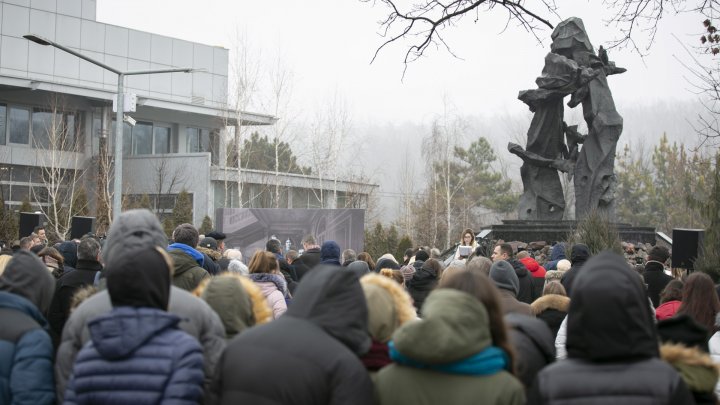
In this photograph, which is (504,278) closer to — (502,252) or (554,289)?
(554,289)

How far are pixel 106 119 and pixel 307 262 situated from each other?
3665 centimetres

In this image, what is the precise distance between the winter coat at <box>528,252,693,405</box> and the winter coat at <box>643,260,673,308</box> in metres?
7.35

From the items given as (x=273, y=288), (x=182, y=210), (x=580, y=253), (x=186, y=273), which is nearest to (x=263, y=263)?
(x=273, y=288)

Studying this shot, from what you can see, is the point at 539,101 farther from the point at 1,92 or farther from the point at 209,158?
the point at 1,92

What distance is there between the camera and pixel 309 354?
Answer: 13.5 ft

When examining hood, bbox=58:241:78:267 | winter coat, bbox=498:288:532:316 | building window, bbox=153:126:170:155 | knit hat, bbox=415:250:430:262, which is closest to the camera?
winter coat, bbox=498:288:532:316

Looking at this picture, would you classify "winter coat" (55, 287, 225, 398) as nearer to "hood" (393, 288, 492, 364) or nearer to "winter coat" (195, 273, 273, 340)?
"winter coat" (195, 273, 273, 340)

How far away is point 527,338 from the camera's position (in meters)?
4.91

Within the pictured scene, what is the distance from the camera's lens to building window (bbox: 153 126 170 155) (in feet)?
A: 171

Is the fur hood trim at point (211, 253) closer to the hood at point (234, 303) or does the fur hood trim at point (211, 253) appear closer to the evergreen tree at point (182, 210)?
the hood at point (234, 303)

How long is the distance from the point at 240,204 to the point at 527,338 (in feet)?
147

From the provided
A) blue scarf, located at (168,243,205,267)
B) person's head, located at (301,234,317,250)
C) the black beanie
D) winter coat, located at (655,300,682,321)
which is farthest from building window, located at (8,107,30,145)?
the black beanie

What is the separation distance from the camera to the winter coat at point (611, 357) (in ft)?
12.6

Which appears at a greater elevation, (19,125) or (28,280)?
(19,125)
